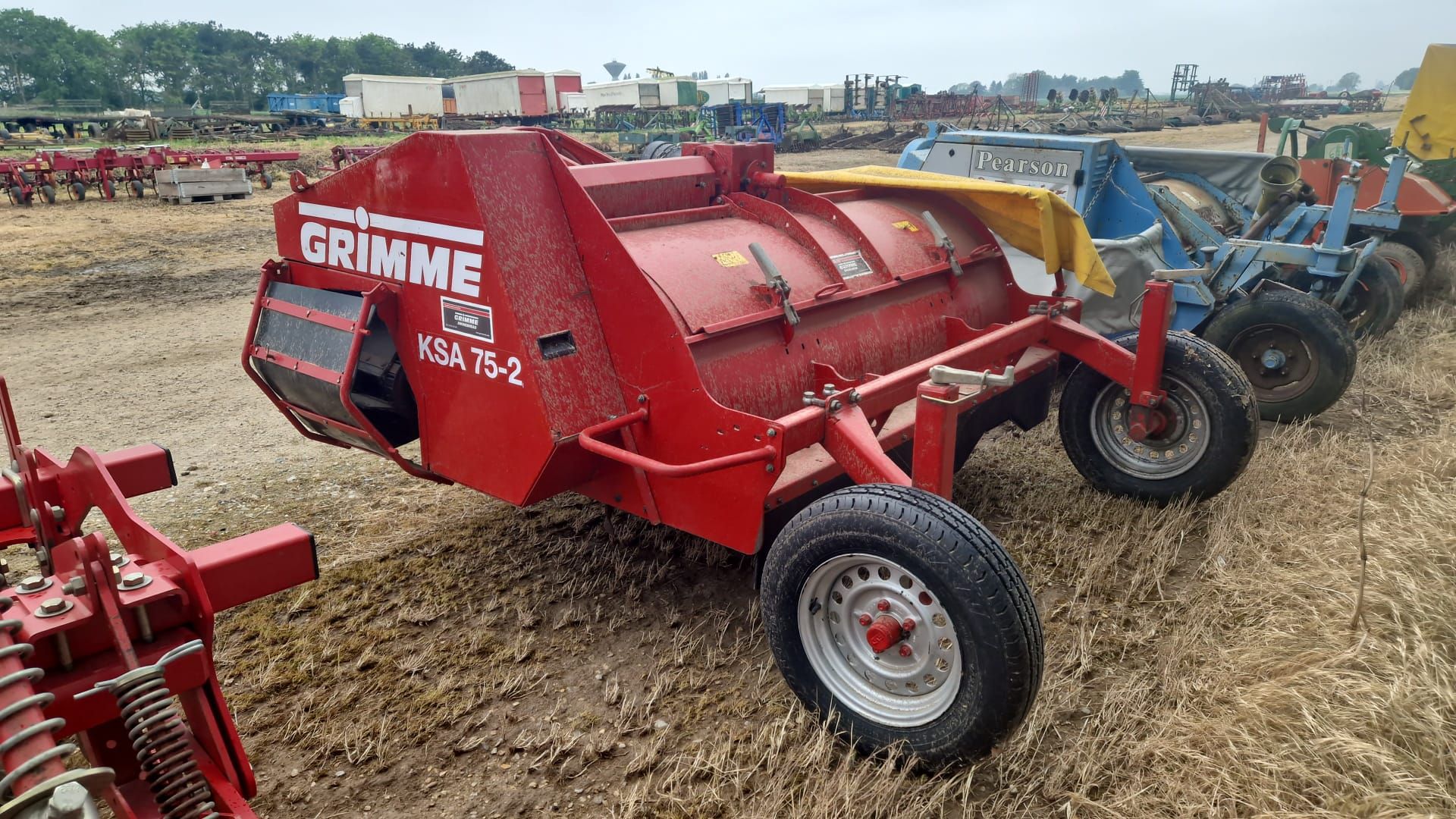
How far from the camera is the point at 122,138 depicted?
3058 cm

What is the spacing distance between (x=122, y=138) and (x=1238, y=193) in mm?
34067

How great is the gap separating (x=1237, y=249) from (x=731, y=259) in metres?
4.20

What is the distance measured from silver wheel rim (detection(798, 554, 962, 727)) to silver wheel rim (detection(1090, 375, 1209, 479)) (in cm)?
213

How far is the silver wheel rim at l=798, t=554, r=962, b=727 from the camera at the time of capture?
102 inches

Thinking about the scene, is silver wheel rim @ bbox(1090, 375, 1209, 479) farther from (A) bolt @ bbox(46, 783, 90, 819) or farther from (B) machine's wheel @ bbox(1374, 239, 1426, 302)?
(B) machine's wheel @ bbox(1374, 239, 1426, 302)

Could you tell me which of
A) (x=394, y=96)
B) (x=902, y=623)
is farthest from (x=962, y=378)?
(x=394, y=96)

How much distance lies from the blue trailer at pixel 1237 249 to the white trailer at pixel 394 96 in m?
43.3

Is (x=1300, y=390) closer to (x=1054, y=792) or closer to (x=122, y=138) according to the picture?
(x=1054, y=792)

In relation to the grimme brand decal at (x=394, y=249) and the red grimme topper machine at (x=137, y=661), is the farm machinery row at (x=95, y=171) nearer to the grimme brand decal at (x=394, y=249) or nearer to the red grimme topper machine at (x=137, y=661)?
the grimme brand decal at (x=394, y=249)

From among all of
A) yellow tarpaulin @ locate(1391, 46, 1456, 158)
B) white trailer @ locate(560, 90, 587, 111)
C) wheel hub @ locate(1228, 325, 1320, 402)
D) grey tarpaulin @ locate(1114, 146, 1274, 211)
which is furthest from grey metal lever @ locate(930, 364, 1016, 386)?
white trailer @ locate(560, 90, 587, 111)

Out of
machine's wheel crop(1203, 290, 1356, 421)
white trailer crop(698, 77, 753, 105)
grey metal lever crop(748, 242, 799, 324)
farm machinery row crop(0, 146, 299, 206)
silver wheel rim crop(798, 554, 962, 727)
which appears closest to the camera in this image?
silver wheel rim crop(798, 554, 962, 727)

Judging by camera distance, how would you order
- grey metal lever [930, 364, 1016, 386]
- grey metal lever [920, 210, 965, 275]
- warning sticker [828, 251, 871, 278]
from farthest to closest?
grey metal lever [920, 210, 965, 275], warning sticker [828, 251, 871, 278], grey metal lever [930, 364, 1016, 386]

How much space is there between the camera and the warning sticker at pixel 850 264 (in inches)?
152

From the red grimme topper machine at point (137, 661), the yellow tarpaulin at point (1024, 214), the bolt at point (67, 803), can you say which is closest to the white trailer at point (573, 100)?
the yellow tarpaulin at point (1024, 214)
